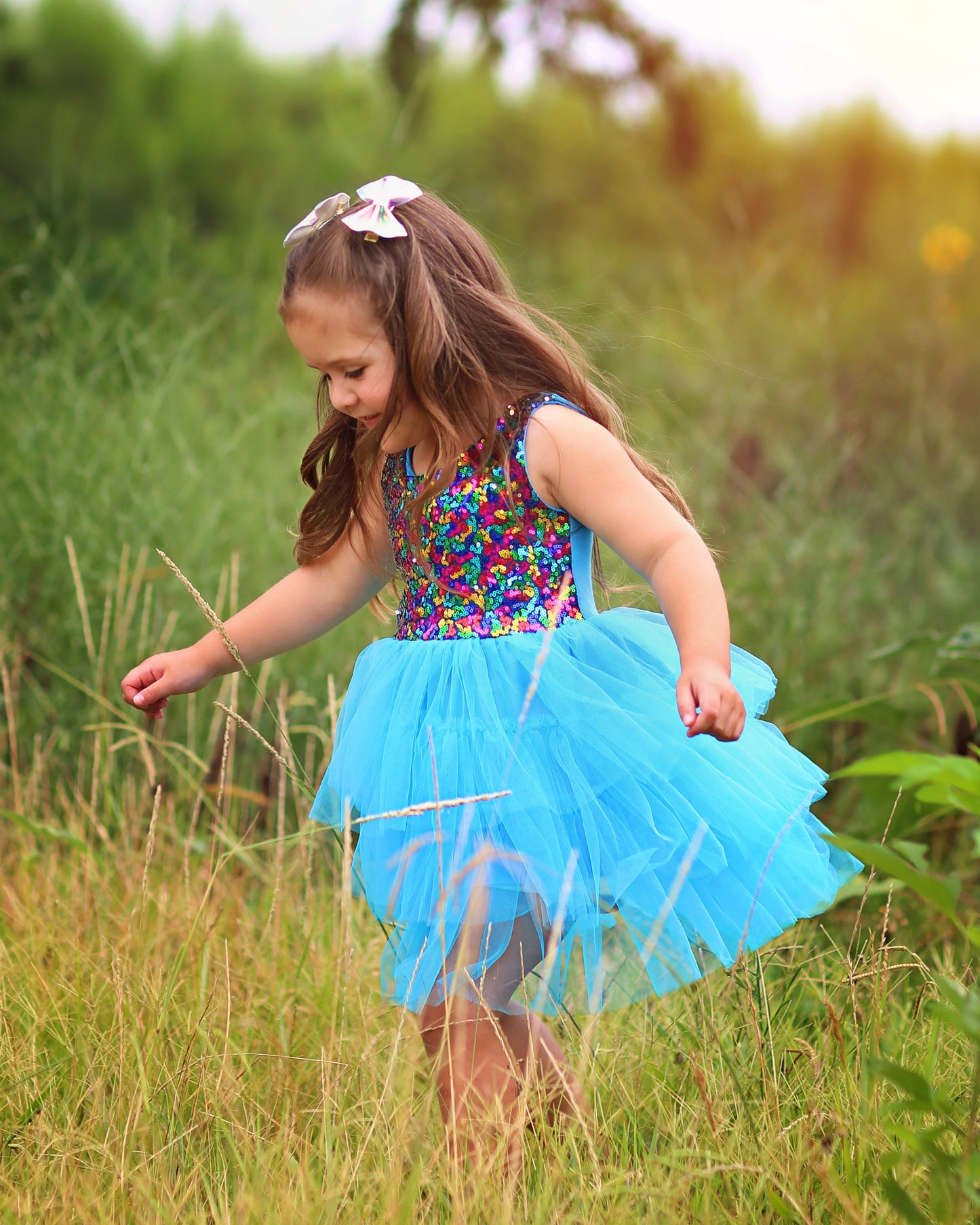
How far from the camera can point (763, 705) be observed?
5.04ft

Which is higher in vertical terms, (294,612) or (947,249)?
(947,249)

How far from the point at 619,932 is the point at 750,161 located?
6.50 metres

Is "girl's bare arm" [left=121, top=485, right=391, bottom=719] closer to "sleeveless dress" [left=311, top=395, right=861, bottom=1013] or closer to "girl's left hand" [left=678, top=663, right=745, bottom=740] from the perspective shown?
"sleeveless dress" [left=311, top=395, right=861, bottom=1013]

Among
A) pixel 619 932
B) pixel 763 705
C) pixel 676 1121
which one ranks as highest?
pixel 763 705

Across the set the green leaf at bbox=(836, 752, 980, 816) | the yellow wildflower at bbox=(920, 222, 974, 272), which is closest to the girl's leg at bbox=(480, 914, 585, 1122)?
the green leaf at bbox=(836, 752, 980, 816)

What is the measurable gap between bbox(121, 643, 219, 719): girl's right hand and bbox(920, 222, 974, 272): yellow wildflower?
15.3ft

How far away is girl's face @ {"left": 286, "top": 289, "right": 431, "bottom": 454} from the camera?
143cm

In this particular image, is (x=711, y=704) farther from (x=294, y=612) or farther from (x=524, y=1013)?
(x=294, y=612)

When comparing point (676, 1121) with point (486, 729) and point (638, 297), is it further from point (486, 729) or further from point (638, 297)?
point (638, 297)

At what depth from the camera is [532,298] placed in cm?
338

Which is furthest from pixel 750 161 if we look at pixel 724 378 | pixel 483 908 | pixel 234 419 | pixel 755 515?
pixel 483 908

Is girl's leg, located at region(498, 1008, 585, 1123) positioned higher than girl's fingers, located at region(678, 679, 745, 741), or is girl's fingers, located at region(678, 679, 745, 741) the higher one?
girl's fingers, located at region(678, 679, 745, 741)

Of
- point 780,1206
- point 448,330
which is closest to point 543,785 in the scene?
point 780,1206

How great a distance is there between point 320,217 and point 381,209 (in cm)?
9
